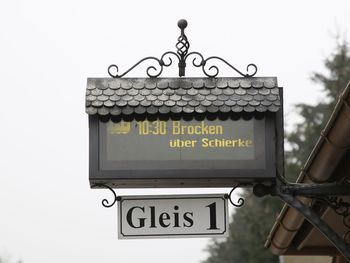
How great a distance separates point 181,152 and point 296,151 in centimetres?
2637

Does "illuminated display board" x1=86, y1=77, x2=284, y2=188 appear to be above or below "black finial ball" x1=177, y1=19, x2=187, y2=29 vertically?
below

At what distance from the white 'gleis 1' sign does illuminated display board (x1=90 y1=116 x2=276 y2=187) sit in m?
0.15

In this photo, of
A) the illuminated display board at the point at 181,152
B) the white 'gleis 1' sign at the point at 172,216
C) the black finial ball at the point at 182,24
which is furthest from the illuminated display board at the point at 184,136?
the black finial ball at the point at 182,24

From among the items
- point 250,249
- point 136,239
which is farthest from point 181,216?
point 250,249

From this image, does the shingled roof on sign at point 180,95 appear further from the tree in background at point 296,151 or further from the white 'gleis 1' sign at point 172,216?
the tree in background at point 296,151

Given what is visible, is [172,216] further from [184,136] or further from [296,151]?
[296,151]

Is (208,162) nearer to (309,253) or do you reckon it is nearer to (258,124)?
(258,124)

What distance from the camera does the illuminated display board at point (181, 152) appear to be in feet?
24.5

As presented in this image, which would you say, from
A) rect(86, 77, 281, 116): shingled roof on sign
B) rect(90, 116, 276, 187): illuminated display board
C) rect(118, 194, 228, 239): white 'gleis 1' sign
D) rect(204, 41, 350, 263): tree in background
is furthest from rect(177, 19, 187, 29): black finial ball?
rect(204, 41, 350, 263): tree in background

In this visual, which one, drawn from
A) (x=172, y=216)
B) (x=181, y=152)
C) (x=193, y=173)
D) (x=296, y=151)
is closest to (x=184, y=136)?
(x=181, y=152)

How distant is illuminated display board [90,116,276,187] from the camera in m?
7.45

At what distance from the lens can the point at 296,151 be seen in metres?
33.6

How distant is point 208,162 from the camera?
24.6 ft

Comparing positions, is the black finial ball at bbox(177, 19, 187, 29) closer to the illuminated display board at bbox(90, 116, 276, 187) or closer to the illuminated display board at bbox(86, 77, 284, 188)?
the illuminated display board at bbox(86, 77, 284, 188)
